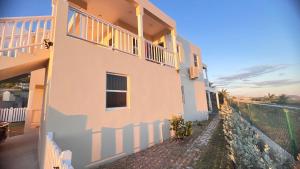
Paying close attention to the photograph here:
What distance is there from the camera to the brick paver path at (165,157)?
4.27m

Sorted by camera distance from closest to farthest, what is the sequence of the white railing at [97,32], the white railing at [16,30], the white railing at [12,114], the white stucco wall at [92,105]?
the white railing at [16,30], the white stucco wall at [92,105], the white railing at [97,32], the white railing at [12,114]

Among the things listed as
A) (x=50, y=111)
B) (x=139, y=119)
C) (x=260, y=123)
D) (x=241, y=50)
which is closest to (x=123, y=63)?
(x=139, y=119)

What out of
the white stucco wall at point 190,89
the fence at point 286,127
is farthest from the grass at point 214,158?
the white stucco wall at point 190,89

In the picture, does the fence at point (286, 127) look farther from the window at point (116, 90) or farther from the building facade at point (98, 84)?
the window at point (116, 90)

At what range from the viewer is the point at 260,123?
7004 mm

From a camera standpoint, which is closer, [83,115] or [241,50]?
[83,115]

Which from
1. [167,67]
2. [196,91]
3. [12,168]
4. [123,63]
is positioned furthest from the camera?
[196,91]

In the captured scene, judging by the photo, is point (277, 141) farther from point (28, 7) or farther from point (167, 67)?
point (28, 7)

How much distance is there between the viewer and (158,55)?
806 centimetres

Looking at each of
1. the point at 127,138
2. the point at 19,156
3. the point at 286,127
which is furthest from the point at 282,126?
the point at 19,156

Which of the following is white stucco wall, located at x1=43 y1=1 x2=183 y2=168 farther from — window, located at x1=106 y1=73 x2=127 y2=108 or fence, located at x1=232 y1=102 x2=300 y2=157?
fence, located at x1=232 y1=102 x2=300 y2=157

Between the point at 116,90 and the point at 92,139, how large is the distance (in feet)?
6.33

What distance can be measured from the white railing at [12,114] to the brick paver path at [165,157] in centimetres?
1325

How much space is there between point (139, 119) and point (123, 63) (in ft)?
8.27
